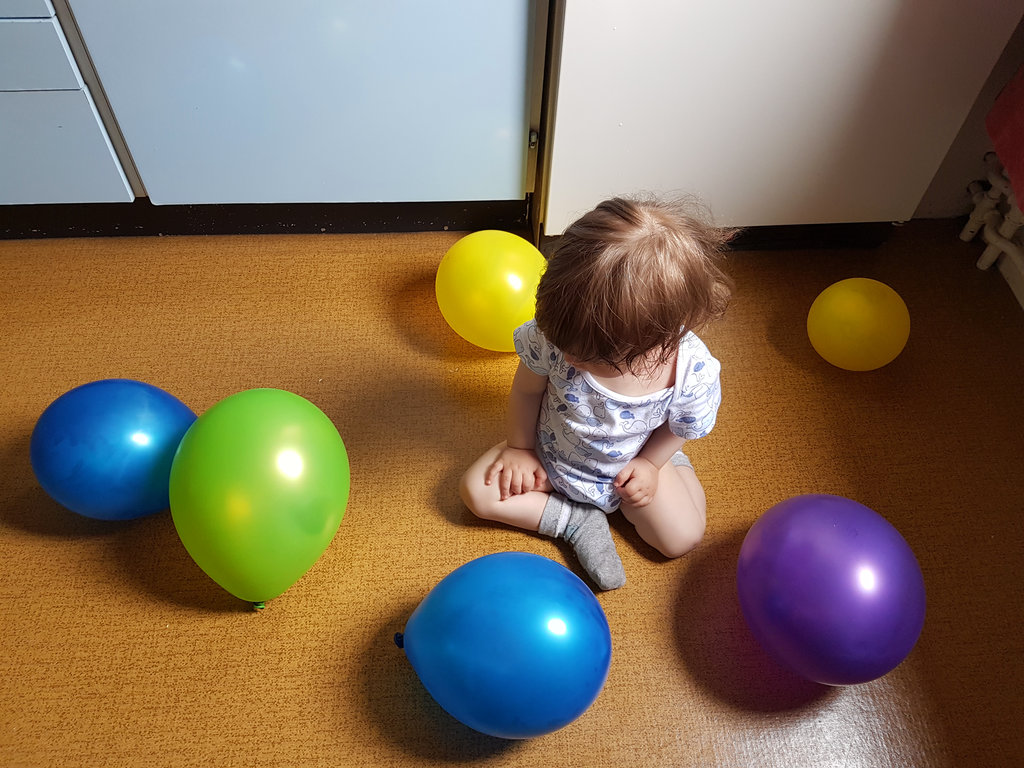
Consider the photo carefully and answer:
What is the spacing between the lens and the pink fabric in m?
1.32

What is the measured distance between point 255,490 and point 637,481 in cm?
52

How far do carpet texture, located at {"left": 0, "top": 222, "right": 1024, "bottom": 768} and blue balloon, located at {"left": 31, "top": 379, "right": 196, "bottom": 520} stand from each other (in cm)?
11

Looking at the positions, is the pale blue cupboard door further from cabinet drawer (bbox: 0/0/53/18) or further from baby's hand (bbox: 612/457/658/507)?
baby's hand (bbox: 612/457/658/507)

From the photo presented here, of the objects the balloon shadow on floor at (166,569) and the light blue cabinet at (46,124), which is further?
the light blue cabinet at (46,124)

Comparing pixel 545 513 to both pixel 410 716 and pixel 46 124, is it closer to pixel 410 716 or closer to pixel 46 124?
pixel 410 716

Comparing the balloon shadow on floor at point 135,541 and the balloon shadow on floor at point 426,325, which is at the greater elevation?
the balloon shadow on floor at point 426,325

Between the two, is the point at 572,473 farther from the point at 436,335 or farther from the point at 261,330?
→ the point at 261,330

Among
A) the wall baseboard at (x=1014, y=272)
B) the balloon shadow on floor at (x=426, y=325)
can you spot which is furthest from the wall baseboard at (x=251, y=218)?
the wall baseboard at (x=1014, y=272)

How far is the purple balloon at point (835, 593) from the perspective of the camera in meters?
0.99

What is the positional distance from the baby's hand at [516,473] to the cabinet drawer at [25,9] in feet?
3.31

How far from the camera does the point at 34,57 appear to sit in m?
1.33

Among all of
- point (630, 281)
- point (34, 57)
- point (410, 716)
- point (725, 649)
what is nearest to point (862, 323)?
point (725, 649)

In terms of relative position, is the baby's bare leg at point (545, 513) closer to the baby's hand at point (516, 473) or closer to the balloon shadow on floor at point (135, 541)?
the baby's hand at point (516, 473)

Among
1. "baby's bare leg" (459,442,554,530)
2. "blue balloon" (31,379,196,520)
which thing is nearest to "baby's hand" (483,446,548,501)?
"baby's bare leg" (459,442,554,530)
